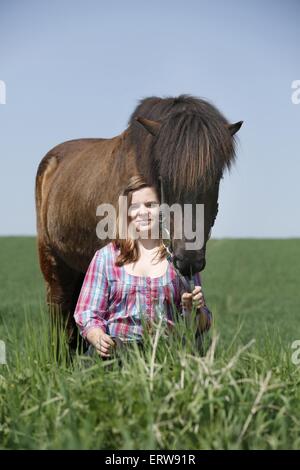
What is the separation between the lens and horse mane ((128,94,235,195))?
Result: 4141 millimetres

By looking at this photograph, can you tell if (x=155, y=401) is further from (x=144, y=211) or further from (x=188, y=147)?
(x=188, y=147)

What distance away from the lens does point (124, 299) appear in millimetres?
3732

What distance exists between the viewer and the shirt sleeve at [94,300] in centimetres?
368

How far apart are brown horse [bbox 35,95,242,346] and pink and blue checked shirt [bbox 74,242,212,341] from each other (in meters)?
0.16

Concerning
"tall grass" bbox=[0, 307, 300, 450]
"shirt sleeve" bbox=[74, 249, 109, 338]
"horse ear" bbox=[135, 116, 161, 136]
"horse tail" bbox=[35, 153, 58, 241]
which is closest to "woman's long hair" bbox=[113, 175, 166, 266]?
"shirt sleeve" bbox=[74, 249, 109, 338]

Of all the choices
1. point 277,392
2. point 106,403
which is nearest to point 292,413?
point 277,392

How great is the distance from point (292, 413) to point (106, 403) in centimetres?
74

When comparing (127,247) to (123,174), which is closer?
(127,247)

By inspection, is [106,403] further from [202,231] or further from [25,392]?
[202,231]

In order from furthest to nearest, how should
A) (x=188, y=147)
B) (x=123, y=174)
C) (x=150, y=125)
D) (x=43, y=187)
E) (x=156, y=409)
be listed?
(x=43, y=187) < (x=123, y=174) < (x=150, y=125) < (x=188, y=147) < (x=156, y=409)

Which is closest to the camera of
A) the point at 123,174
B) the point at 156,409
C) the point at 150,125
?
the point at 156,409

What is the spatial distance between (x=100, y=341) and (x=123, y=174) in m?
1.96

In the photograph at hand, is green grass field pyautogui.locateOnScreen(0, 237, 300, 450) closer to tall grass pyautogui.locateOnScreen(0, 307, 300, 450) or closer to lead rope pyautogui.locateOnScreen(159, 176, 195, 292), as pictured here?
tall grass pyautogui.locateOnScreen(0, 307, 300, 450)

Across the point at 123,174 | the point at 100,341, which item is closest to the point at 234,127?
the point at 123,174
